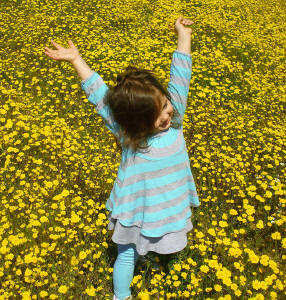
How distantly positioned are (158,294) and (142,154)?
1.53m

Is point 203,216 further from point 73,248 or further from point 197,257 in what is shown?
point 73,248

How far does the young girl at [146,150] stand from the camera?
2.05 metres

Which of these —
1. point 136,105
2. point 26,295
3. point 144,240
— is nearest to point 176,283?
point 144,240

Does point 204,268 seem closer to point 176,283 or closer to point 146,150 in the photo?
point 176,283

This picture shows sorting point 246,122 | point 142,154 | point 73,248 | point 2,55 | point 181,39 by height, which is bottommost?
point 246,122

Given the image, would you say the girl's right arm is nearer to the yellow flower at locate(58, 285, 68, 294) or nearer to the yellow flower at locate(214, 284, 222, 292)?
the yellow flower at locate(58, 285, 68, 294)

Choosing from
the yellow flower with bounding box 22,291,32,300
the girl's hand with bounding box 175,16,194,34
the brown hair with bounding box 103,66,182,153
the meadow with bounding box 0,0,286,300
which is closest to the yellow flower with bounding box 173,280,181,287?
the meadow with bounding box 0,0,286,300

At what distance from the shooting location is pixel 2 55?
6996mm

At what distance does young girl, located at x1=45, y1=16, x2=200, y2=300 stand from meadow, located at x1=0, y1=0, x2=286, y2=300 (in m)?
0.56

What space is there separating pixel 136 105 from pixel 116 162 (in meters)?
2.55

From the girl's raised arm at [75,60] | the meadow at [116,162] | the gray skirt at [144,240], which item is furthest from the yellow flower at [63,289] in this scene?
the girl's raised arm at [75,60]

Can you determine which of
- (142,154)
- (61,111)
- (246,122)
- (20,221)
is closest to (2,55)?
(61,111)

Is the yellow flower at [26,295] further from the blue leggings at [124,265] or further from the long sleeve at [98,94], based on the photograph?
the long sleeve at [98,94]

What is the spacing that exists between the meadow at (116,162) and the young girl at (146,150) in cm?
56
